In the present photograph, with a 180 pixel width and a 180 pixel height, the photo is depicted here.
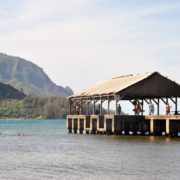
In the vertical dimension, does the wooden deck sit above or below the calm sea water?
above

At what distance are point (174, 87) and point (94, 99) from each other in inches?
454

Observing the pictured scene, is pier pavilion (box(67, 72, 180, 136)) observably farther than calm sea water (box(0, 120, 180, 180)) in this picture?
Yes

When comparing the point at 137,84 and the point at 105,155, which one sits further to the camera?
the point at 137,84

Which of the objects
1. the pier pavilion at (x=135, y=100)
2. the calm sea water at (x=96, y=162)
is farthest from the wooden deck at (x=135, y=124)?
the calm sea water at (x=96, y=162)

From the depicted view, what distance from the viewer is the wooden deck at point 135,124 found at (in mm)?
63281

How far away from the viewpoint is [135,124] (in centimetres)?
6931

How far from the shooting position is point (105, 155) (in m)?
45.0

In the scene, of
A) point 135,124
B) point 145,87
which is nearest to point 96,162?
point 135,124

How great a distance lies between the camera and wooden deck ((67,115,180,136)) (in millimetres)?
63281

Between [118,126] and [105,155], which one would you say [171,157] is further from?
[118,126]

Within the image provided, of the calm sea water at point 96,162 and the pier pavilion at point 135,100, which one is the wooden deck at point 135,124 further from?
the calm sea water at point 96,162

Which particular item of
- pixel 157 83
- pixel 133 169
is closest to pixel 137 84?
pixel 157 83

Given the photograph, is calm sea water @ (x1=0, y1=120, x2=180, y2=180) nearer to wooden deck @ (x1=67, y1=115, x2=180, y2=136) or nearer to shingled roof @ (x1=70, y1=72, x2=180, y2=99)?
wooden deck @ (x1=67, y1=115, x2=180, y2=136)

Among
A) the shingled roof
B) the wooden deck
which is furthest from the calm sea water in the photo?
the shingled roof
